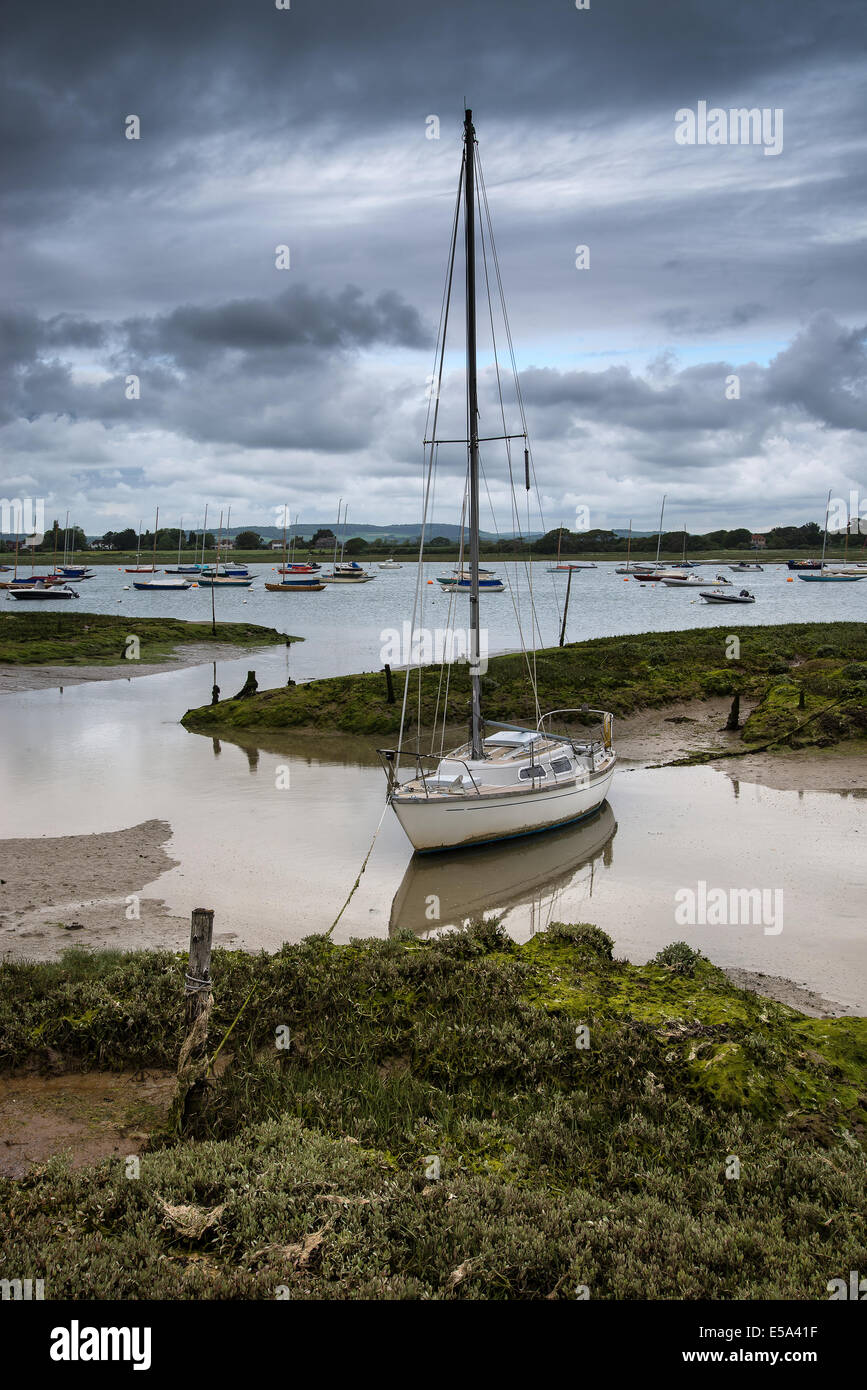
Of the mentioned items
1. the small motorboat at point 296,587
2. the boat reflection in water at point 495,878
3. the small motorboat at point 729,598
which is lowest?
the boat reflection in water at point 495,878

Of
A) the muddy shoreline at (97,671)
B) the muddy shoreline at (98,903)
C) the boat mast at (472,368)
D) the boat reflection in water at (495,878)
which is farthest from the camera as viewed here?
the muddy shoreline at (97,671)

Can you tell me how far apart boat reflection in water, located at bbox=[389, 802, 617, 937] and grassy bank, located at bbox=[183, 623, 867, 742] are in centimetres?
1182

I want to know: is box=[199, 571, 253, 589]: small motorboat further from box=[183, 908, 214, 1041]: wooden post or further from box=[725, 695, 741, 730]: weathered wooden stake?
box=[183, 908, 214, 1041]: wooden post

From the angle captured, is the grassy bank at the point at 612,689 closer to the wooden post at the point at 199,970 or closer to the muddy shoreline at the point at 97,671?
the muddy shoreline at the point at 97,671

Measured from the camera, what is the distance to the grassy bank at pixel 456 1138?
6309mm

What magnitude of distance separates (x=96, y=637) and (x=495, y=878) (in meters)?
48.6

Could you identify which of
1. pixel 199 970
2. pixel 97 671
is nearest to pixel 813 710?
Answer: pixel 199 970

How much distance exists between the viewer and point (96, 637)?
61125mm

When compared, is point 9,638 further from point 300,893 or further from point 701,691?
point 300,893

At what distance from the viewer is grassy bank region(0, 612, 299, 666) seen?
179ft

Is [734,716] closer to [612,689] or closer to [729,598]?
[612,689]

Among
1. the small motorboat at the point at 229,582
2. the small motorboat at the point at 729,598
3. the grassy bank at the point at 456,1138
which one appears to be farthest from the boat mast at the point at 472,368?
the small motorboat at the point at 229,582

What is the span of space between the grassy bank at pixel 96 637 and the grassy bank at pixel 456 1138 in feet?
148
